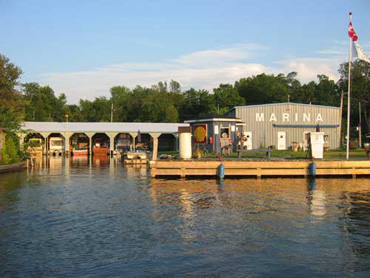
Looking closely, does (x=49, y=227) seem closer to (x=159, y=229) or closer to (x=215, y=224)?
(x=159, y=229)

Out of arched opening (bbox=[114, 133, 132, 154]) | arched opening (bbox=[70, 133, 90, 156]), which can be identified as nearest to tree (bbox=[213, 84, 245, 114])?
→ arched opening (bbox=[114, 133, 132, 154])

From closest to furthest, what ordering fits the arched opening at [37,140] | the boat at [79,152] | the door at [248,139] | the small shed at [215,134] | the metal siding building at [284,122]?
1. the small shed at [215,134]
2. the door at [248,139]
3. the metal siding building at [284,122]
4. the arched opening at [37,140]
5. the boat at [79,152]

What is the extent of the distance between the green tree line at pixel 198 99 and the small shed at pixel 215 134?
32791mm

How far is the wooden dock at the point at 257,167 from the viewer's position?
28719 mm

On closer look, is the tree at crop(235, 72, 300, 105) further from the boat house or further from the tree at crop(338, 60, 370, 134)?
the boat house

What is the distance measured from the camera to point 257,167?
29.0 metres

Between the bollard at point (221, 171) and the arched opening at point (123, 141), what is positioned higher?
the arched opening at point (123, 141)

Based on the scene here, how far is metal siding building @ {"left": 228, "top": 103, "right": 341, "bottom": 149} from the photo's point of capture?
148ft

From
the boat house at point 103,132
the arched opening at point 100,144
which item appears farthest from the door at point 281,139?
the arched opening at point 100,144

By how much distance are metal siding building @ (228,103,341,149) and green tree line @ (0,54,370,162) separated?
28205 mm

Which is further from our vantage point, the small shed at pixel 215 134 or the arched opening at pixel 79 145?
the arched opening at pixel 79 145

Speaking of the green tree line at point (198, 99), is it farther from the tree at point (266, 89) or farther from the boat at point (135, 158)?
the boat at point (135, 158)

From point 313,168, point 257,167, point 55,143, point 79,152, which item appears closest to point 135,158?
point 79,152

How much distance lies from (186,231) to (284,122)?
3313 cm
